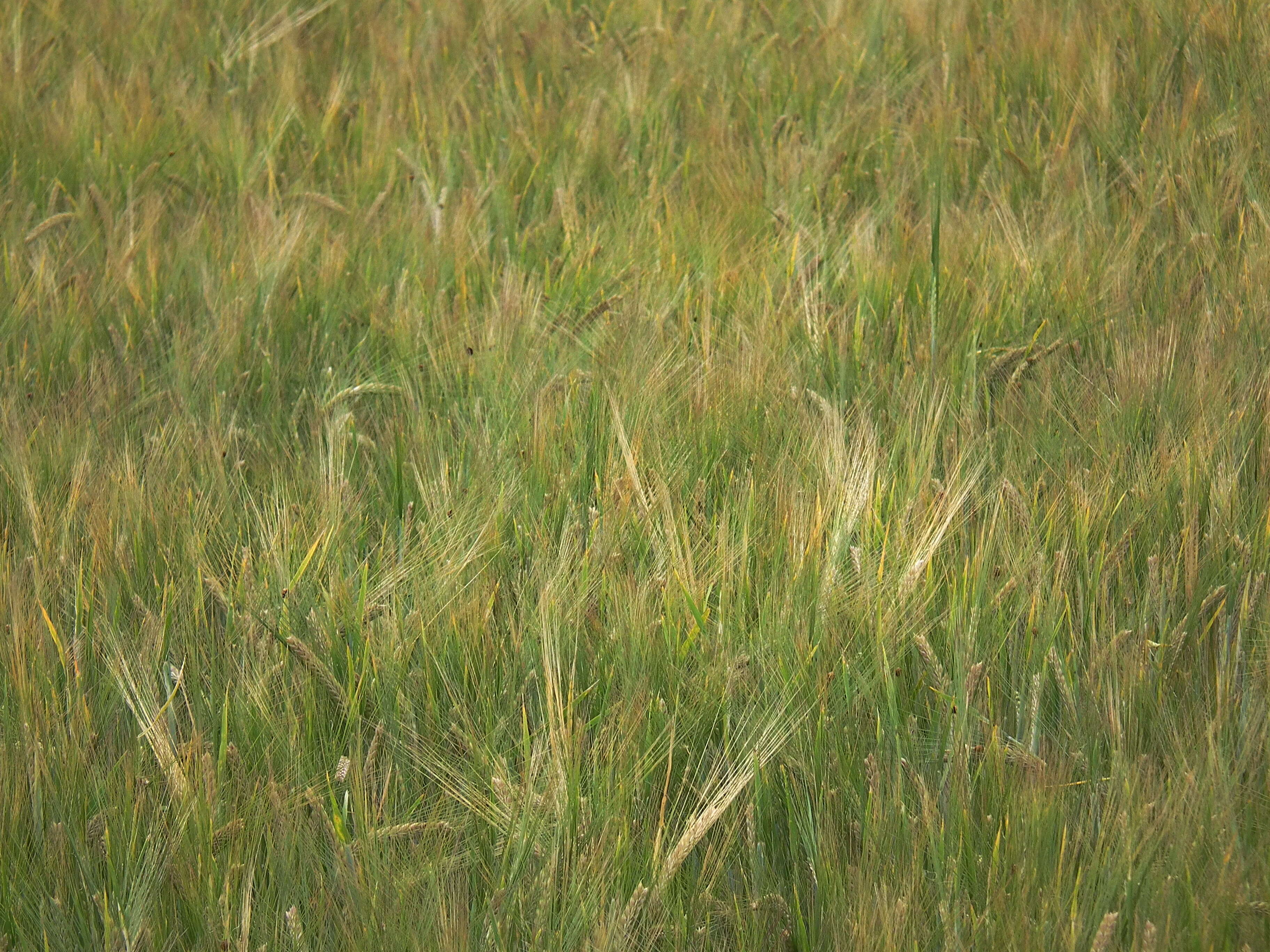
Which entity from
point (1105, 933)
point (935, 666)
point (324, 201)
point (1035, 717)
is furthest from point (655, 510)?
point (324, 201)

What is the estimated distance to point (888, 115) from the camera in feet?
9.09

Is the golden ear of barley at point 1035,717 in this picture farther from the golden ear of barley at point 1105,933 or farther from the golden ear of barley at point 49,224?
the golden ear of barley at point 49,224

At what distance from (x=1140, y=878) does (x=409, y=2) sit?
3.06m

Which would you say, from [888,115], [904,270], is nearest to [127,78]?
[888,115]

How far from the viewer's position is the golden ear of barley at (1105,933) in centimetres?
96

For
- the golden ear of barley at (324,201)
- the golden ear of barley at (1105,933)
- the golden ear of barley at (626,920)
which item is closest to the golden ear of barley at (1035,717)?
the golden ear of barley at (1105,933)

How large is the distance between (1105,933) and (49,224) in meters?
2.16

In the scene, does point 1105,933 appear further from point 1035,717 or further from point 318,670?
point 318,670

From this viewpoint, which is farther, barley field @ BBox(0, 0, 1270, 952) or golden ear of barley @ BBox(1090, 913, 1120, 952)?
barley field @ BBox(0, 0, 1270, 952)

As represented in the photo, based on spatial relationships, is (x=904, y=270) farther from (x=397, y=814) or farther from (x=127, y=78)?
(x=127, y=78)

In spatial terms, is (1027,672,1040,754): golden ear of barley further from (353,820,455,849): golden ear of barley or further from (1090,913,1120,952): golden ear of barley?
(353,820,455,849): golden ear of barley

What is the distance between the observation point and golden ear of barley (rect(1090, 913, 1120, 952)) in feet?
3.15

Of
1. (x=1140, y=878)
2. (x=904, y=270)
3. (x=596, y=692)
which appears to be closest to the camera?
(x=1140, y=878)

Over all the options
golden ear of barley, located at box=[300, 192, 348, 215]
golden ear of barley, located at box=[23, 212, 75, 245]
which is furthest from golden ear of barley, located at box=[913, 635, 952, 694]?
golden ear of barley, located at box=[23, 212, 75, 245]
